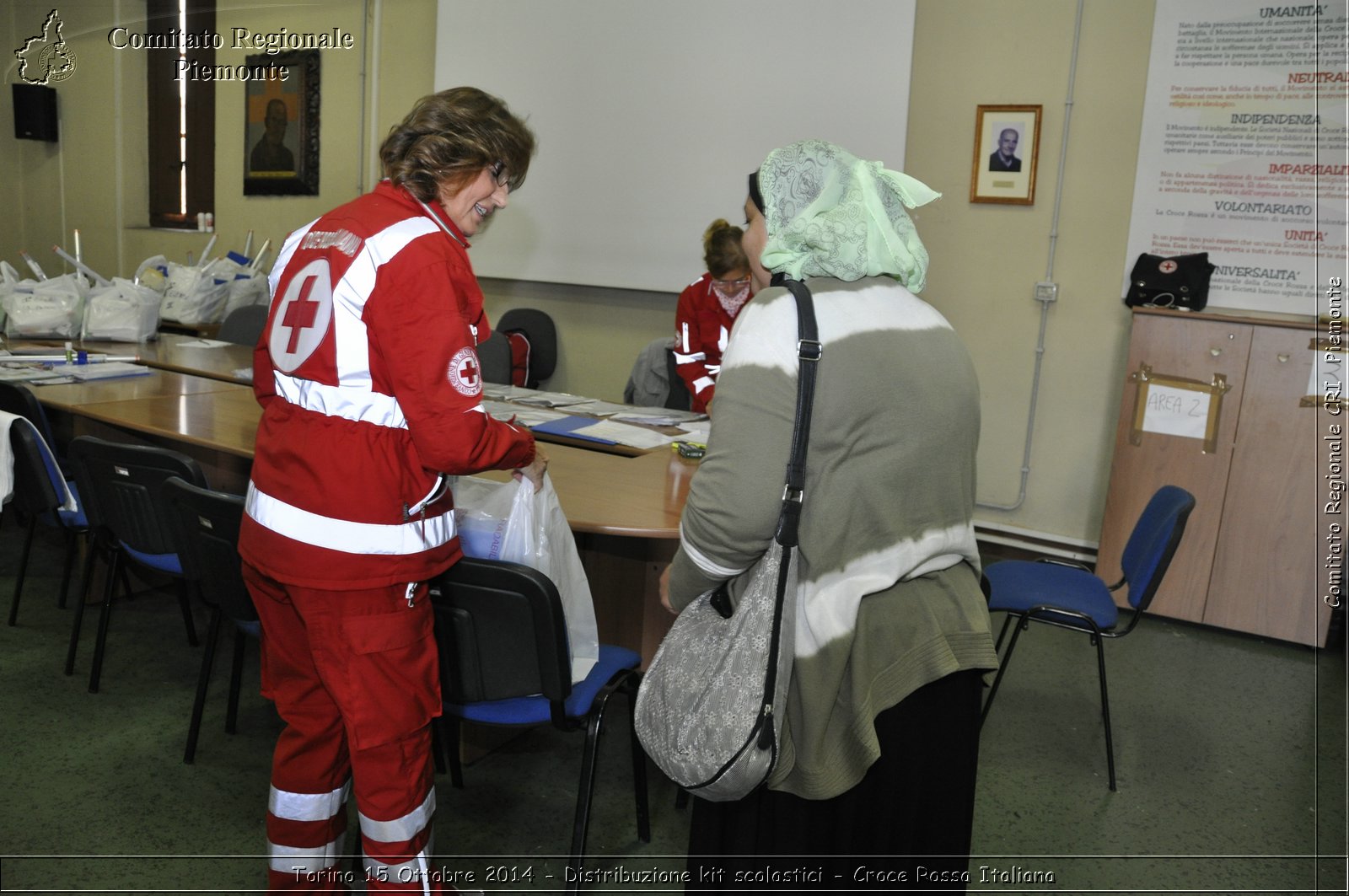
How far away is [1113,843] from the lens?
2.34 meters

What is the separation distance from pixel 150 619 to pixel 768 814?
277 centimetres

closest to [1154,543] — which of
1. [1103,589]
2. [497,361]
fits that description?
[1103,589]

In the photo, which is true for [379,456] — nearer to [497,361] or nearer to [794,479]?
[794,479]

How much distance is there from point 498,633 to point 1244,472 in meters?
3.04

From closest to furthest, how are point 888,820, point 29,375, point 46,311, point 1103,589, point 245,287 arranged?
point 888,820, point 1103,589, point 29,375, point 46,311, point 245,287

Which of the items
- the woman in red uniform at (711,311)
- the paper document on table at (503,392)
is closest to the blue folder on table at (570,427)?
the paper document on table at (503,392)

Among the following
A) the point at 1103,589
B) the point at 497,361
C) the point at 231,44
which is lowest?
the point at 1103,589

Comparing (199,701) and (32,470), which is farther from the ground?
(32,470)

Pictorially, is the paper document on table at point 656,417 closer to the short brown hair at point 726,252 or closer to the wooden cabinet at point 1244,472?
the short brown hair at point 726,252

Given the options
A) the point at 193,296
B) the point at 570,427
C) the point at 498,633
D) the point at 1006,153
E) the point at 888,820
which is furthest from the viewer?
the point at 193,296

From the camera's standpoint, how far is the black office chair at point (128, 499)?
95.3 inches

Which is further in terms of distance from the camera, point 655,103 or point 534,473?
point 655,103

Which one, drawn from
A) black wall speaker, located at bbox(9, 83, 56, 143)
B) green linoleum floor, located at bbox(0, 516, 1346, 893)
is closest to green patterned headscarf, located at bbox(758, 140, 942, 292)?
green linoleum floor, located at bbox(0, 516, 1346, 893)

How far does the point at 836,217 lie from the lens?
1.24 meters
